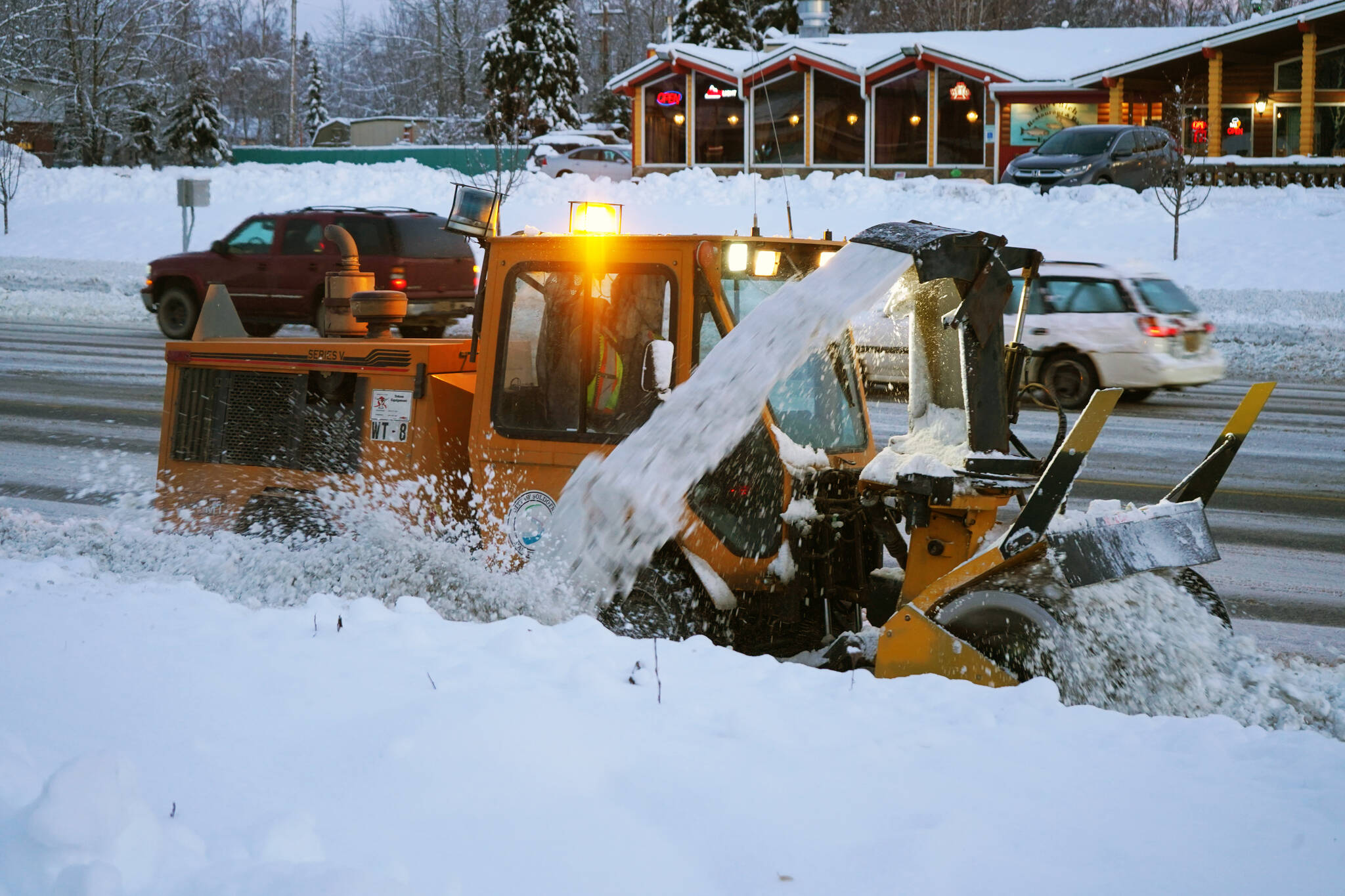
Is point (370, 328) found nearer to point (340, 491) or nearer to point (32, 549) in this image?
point (340, 491)

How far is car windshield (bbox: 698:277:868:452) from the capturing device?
4.71m

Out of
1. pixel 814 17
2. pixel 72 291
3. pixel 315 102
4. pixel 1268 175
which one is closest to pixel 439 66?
pixel 315 102

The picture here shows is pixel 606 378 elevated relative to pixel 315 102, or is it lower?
lower

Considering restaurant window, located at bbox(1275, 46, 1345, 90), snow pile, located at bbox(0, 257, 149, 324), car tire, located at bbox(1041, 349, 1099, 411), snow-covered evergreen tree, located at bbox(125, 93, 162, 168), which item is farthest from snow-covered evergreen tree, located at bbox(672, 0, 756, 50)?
car tire, located at bbox(1041, 349, 1099, 411)

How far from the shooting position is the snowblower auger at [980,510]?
400 centimetres

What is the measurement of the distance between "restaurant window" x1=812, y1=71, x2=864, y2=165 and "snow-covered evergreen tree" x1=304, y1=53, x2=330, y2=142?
5131 cm

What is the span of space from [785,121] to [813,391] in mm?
36504

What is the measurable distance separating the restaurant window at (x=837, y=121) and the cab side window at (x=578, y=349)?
3522 centimetres

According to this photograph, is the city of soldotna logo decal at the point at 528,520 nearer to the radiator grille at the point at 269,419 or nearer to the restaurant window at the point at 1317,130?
the radiator grille at the point at 269,419

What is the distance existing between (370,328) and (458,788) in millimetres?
3246

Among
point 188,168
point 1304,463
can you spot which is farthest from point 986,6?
point 1304,463

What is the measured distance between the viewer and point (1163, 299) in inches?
567

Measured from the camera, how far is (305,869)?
8.98 ft

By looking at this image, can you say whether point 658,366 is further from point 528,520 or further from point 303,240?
point 303,240
